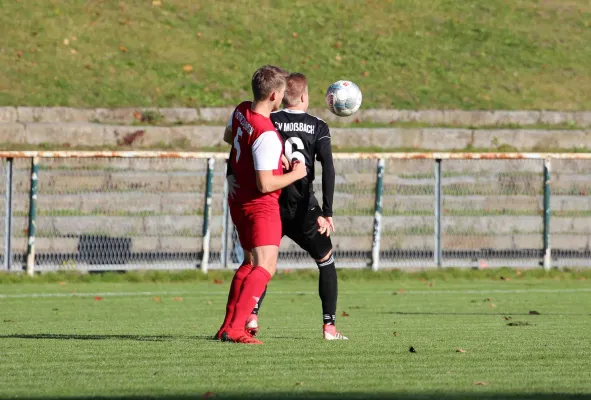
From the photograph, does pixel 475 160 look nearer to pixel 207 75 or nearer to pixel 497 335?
pixel 207 75

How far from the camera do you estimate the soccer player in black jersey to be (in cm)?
879

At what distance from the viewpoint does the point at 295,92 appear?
8.81m

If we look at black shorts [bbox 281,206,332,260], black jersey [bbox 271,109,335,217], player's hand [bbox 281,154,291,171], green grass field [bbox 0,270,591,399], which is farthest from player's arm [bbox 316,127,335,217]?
green grass field [bbox 0,270,591,399]

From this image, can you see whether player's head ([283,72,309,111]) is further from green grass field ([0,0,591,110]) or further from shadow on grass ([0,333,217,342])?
green grass field ([0,0,591,110])

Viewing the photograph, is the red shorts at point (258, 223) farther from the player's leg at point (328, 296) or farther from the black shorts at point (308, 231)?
the player's leg at point (328, 296)

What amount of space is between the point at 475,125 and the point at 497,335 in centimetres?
1382

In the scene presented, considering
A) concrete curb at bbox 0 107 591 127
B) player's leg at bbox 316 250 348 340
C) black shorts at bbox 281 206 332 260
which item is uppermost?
concrete curb at bbox 0 107 591 127

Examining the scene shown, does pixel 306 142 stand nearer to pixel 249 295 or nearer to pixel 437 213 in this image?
pixel 249 295

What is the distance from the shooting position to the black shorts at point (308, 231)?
885 centimetres

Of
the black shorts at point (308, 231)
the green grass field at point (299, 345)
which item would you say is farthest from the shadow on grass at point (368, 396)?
the black shorts at point (308, 231)

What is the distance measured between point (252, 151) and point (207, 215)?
868 centimetres

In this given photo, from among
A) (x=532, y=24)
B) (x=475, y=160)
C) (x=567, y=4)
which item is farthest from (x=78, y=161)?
(x=567, y=4)

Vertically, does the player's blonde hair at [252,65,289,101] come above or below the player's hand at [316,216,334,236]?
above

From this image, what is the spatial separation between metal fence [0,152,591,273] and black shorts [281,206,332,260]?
7.70 meters
